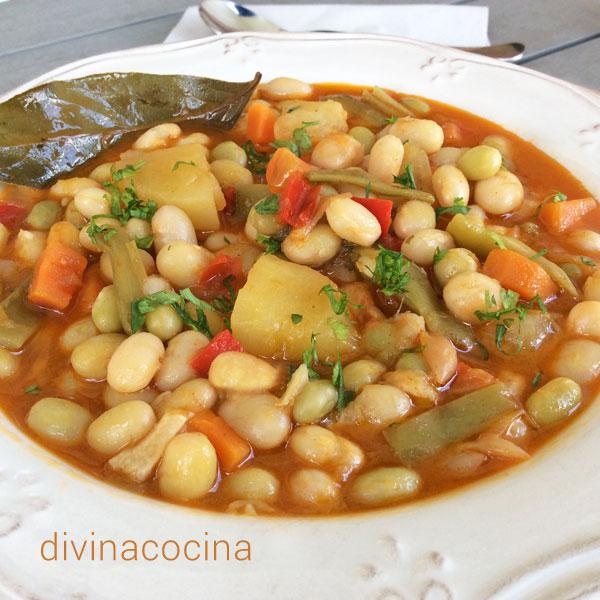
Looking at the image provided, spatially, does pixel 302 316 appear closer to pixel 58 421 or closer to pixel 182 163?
pixel 58 421

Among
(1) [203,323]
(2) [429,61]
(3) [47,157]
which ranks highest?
(2) [429,61]

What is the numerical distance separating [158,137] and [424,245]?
4.58 ft

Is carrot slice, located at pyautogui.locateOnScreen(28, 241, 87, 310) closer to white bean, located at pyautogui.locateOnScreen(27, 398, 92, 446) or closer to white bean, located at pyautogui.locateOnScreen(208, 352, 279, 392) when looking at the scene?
white bean, located at pyautogui.locateOnScreen(27, 398, 92, 446)

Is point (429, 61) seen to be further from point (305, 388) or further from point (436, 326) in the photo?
point (305, 388)

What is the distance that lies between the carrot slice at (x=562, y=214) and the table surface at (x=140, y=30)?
1452 millimetres

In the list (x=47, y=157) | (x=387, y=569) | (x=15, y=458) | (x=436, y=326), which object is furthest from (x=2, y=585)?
(x=47, y=157)

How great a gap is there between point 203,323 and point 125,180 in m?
0.82

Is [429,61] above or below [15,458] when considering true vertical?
above

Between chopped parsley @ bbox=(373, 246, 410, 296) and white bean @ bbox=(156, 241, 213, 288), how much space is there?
2.10ft

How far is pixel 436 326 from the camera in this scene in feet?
8.42

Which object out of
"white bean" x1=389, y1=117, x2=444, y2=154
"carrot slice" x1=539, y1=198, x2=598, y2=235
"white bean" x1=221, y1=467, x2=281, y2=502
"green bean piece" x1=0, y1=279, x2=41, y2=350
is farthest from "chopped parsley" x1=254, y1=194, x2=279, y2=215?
"carrot slice" x1=539, y1=198, x2=598, y2=235

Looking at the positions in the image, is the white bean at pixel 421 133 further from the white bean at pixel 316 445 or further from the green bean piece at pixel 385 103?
the white bean at pixel 316 445

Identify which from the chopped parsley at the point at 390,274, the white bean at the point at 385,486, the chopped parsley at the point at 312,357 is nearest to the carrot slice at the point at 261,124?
the chopped parsley at the point at 390,274

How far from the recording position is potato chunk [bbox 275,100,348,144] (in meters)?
3.41
